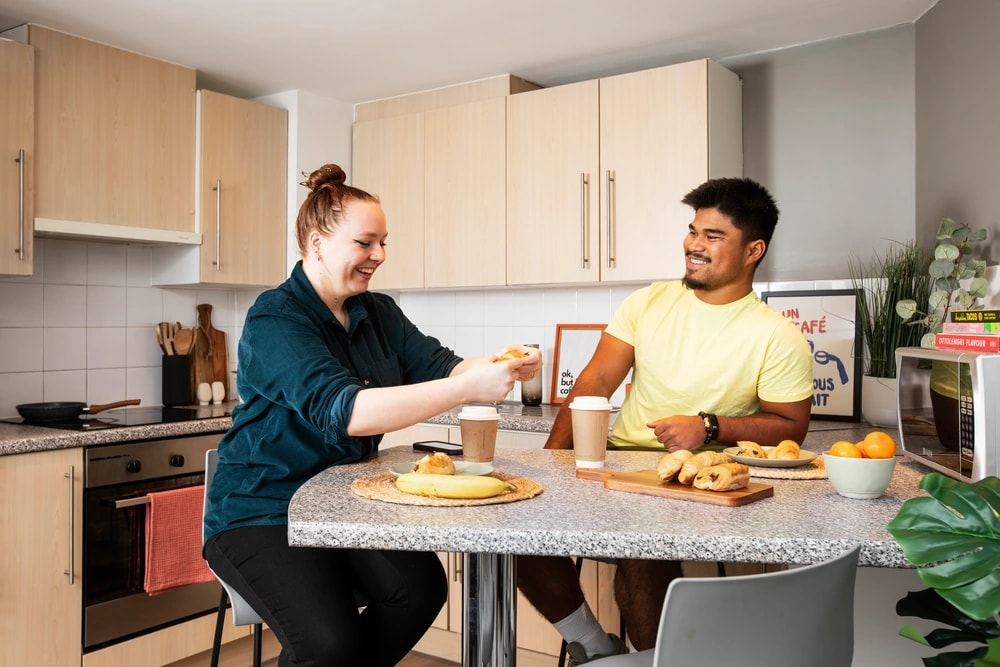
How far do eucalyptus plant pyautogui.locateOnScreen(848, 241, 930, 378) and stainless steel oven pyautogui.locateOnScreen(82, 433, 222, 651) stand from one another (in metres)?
2.44

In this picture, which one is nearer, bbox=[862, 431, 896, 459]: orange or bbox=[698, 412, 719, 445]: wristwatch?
bbox=[862, 431, 896, 459]: orange

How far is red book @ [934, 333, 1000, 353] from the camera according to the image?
1.44 m

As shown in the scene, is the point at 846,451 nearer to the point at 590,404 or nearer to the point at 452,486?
the point at 590,404

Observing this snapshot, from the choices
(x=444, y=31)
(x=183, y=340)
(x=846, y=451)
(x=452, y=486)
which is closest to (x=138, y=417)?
(x=183, y=340)

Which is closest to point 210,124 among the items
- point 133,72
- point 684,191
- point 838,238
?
point 133,72

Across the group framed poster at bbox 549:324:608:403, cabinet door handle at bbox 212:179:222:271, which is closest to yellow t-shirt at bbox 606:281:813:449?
framed poster at bbox 549:324:608:403

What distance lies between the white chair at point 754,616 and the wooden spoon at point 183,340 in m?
3.22

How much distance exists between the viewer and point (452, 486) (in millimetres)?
1336

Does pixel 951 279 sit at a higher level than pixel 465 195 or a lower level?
lower

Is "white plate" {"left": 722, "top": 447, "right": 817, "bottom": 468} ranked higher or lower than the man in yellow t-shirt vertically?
lower

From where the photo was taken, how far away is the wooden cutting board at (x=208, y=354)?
12.7 feet

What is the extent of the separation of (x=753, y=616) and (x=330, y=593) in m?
0.86

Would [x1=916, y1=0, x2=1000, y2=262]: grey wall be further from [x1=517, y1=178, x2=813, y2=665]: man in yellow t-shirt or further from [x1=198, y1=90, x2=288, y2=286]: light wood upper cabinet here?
[x1=198, y1=90, x2=288, y2=286]: light wood upper cabinet

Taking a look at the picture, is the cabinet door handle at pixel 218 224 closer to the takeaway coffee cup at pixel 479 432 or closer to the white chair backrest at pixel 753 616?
the takeaway coffee cup at pixel 479 432
